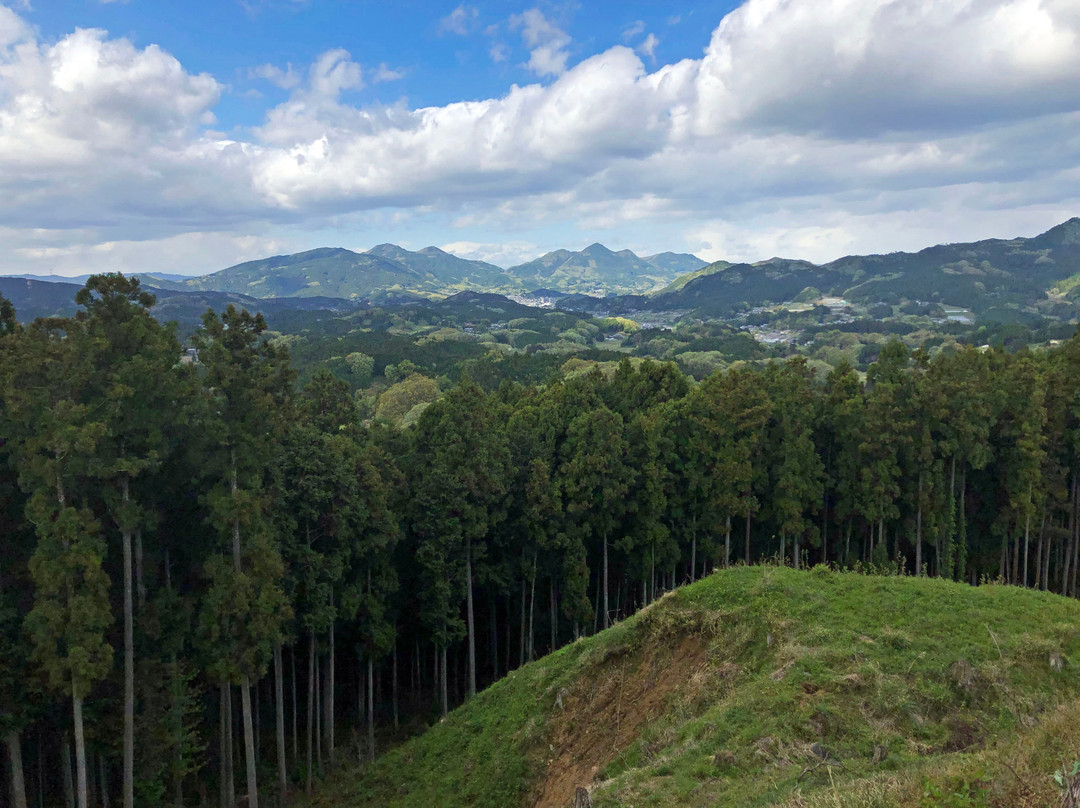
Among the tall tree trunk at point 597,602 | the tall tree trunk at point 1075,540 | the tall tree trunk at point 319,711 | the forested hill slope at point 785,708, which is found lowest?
the tall tree trunk at point 319,711

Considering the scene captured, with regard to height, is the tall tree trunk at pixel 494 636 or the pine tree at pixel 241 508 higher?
the pine tree at pixel 241 508

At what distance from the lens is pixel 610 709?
54.4 ft

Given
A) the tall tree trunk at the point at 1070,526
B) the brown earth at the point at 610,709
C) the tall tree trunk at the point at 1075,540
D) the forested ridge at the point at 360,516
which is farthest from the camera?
the tall tree trunk at the point at 1075,540

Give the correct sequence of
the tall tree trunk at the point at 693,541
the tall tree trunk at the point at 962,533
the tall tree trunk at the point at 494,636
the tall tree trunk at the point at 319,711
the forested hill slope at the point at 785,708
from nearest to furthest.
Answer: the forested hill slope at the point at 785,708 < the tall tree trunk at the point at 319,711 < the tall tree trunk at the point at 693,541 < the tall tree trunk at the point at 494,636 < the tall tree trunk at the point at 962,533

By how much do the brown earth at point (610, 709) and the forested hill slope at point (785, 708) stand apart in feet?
0.14

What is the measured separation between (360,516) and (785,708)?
17.0m

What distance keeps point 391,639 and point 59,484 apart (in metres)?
14.8

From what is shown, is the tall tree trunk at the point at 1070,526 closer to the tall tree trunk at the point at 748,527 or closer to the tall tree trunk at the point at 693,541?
the tall tree trunk at the point at 748,527

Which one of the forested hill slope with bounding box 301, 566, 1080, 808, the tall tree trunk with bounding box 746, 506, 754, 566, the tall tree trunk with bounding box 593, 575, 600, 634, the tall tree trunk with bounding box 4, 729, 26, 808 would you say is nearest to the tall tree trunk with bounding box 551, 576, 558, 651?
the tall tree trunk with bounding box 593, 575, 600, 634

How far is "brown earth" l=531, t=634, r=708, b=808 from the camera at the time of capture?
1527cm

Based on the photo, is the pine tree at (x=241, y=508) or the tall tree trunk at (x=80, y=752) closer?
the tall tree trunk at (x=80, y=752)

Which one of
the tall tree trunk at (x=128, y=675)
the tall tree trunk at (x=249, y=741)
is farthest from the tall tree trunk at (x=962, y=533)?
the tall tree trunk at (x=128, y=675)

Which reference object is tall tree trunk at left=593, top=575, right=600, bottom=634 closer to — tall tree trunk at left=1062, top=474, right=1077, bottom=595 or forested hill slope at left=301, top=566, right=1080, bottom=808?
forested hill slope at left=301, top=566, right=1080, bottom=808

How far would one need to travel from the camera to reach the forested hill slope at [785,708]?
9.32 m
